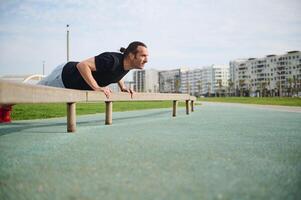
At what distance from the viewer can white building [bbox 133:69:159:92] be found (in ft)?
607

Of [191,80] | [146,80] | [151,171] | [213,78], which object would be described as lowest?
[151,171]

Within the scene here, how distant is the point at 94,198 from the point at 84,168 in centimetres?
56

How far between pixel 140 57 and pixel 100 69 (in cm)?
63

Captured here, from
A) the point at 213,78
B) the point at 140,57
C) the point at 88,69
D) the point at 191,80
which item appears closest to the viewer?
the point at 88,69

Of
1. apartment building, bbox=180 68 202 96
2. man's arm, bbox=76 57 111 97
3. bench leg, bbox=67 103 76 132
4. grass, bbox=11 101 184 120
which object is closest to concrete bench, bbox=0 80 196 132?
bench leg, bbox=67 103 76 132

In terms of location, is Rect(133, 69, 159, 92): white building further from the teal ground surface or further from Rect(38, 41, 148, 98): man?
the teal ground surface

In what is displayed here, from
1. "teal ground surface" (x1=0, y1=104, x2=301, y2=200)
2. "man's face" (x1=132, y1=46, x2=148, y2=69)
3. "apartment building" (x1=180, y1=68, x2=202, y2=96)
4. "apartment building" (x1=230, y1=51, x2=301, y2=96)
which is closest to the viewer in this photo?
"teal ground surface" (x1=0, y1=104, x2=301, y2=200)

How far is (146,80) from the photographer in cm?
18612

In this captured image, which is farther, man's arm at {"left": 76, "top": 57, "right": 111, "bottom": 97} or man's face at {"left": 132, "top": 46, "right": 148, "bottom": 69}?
man's face at {"left": 132, "top": 46, "right": 148, "bottom": 69}

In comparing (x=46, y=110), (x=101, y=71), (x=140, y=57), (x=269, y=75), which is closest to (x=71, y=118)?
(x=101, y=71)

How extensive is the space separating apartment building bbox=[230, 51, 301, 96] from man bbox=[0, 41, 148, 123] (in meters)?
112

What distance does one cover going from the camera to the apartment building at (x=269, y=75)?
355ft

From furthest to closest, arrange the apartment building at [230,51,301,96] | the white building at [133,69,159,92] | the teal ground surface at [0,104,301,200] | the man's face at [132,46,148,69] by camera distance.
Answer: the white building at [133,69,159,92]
the apartment building at [230,51,301,96]
the man's face at [132,46,148,69]
the teal ground surface at [0,104,301,200]

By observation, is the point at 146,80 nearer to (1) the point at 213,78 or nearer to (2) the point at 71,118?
(1) the point at 213,78
